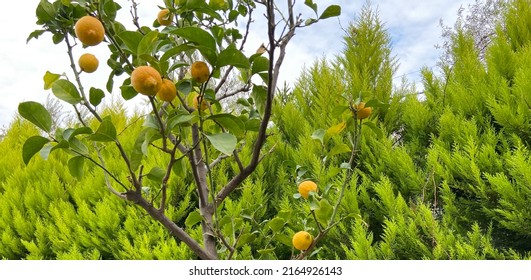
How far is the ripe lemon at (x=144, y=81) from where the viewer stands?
64 centimetres

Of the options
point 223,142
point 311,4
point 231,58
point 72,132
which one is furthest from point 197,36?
point 311,4

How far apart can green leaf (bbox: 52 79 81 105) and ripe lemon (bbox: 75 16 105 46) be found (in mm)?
124

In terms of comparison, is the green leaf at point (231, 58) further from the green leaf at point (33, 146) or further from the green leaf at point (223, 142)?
the green leaf at point (33, 146)

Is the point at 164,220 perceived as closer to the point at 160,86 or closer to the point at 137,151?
the point at 137,151

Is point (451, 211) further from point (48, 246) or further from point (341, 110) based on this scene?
point (48, 246)

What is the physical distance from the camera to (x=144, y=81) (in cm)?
64

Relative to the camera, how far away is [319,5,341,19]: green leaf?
933 millimetres

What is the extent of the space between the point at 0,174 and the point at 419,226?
281 cm

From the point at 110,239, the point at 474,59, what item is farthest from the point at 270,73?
the point at 474,59

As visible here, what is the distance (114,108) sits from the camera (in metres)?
2.92

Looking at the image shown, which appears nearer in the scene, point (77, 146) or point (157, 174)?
point (77, 146)

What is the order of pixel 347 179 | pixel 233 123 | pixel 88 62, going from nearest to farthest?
pixel 233 123
pixel 88 62
pixel 347 179

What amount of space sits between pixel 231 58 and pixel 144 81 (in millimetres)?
147

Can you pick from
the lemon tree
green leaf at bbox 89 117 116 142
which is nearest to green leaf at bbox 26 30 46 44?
the lemon tree
